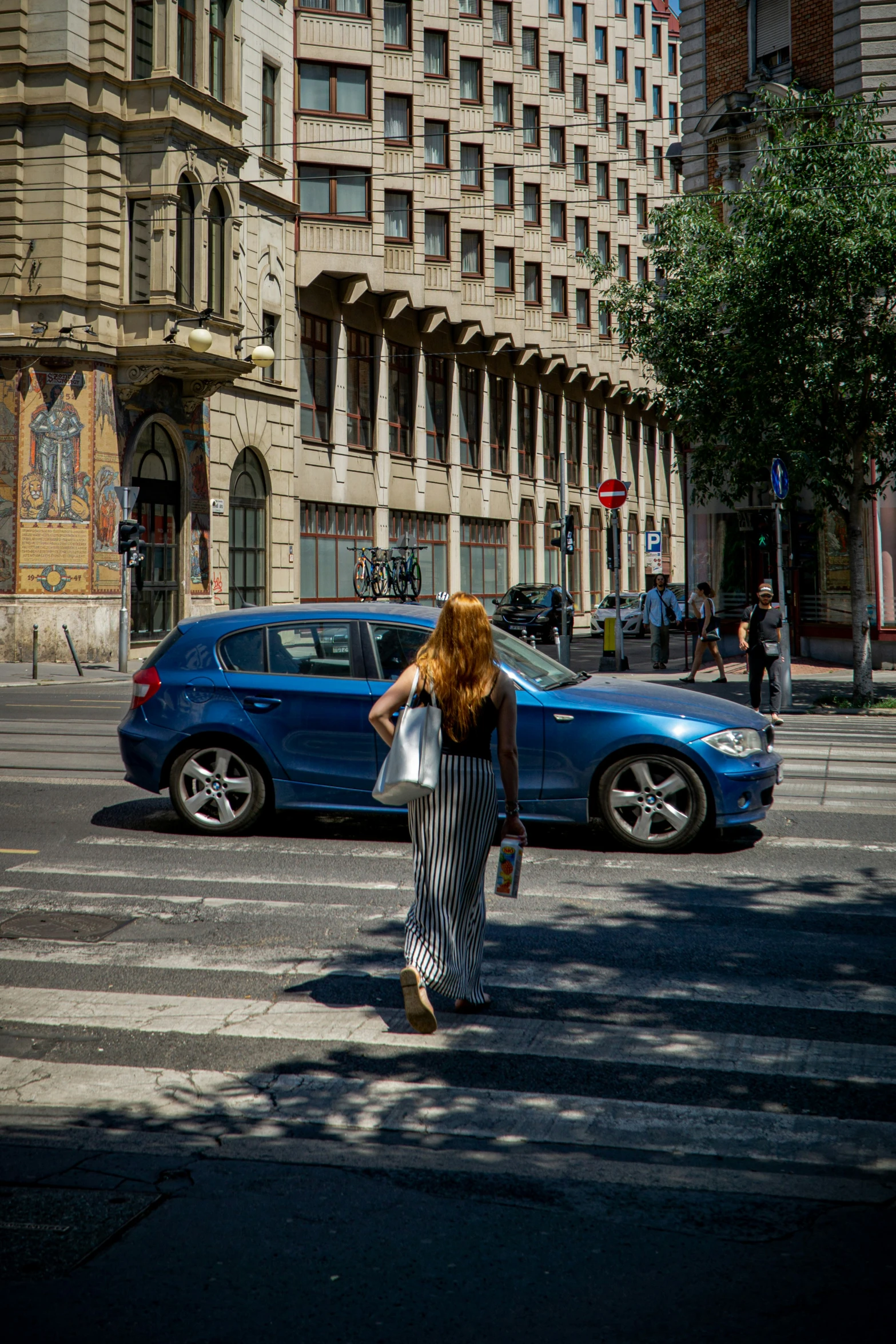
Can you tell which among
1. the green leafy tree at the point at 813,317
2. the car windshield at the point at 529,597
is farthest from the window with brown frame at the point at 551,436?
the green leafy tree at the point at 813,317

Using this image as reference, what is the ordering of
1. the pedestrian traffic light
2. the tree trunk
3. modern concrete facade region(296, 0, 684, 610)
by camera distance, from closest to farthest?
the tree trunk < the pedestrian traffic light < modern concrete facade region(296, 0, 684, 610)

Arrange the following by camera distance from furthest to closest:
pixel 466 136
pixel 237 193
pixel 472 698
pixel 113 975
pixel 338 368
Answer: pixel 466 136 → pixel 338 368 → pixel 237 193 → pixel 113 975 → pixel 472 698

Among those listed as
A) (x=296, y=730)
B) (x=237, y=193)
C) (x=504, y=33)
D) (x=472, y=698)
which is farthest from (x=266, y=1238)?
(x=504, y=33)

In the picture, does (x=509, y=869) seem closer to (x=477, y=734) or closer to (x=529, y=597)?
(x=477, y=734)

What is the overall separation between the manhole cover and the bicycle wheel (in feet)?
112

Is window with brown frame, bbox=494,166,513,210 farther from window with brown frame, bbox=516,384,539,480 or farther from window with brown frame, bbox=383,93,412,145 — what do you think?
window with brown frame, bbox=516,384,539,480

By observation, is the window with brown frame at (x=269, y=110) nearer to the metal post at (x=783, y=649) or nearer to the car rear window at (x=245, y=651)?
the metal post at (x=783, y=649)

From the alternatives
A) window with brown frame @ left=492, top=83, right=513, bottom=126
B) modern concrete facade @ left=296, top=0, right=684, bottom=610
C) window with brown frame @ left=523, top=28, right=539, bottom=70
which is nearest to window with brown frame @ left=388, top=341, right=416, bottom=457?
modern concrete facade @ left=296, top=0, right=684, bottom=610

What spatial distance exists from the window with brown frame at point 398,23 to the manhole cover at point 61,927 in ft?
136

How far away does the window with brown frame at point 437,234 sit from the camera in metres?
44.2

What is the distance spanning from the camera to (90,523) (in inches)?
1155

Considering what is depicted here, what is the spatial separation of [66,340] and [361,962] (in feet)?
82.9

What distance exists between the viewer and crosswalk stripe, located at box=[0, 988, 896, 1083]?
4.77m

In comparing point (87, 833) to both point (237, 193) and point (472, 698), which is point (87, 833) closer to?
point (472, 698)
